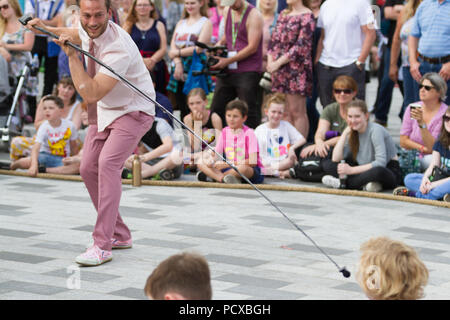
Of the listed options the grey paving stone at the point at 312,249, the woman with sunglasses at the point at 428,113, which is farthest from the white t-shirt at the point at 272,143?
the grey paving stone at the point at 312,249

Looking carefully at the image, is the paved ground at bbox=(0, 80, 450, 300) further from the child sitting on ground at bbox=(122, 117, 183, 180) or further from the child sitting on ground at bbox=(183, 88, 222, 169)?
the child sitting on ground at bbox=(183, 88, 222, 169)

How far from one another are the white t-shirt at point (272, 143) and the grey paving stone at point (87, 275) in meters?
3.53

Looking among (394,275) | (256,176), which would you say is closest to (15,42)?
(256,176)

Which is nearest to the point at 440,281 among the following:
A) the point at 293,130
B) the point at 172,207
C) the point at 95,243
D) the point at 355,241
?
the point at 355,241

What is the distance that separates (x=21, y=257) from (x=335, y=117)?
156 inches

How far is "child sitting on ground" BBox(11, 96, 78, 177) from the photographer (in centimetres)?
883

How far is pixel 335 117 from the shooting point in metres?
8.78

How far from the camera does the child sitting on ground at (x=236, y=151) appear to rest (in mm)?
8336

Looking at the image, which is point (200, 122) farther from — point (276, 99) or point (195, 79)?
point (195, 79)

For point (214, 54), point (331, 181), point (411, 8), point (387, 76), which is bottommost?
point (331, 181)

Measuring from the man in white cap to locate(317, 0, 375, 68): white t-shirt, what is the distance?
663 millimetres

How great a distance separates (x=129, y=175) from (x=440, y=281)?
151 inches

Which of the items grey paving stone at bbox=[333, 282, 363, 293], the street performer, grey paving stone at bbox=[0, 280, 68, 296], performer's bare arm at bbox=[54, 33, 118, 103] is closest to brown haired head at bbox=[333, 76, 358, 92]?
the street performer

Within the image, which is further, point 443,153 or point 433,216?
point 443,153
